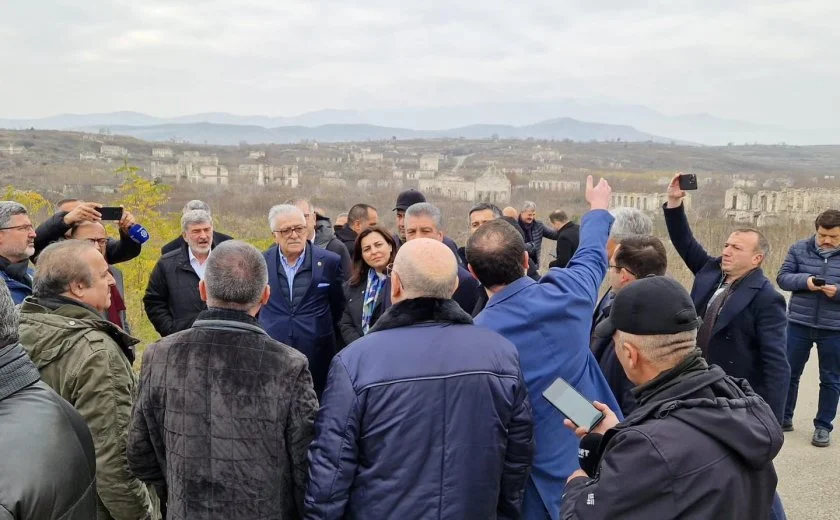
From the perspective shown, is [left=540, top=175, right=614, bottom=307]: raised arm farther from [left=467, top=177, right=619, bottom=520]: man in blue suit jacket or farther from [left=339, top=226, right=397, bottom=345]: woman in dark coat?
[left=339, top=226, right=397, bottom=345]: woman in dark coat

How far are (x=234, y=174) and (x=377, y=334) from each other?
6547 centimetres

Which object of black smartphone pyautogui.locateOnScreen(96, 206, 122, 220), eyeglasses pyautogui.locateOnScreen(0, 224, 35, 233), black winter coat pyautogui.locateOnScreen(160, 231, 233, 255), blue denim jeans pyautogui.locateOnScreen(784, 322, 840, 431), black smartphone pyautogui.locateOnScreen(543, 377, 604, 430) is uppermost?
black smartphone pyautogui.locateOnScreen(96, 206, 122, 220)

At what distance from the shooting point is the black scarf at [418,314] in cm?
210

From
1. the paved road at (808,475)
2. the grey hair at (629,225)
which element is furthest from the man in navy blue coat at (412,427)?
the paved road at (808,475)

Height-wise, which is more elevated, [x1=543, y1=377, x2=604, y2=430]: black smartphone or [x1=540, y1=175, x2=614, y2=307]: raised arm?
[x1=540, y1=175, x2=614, y2=307]: raised arm

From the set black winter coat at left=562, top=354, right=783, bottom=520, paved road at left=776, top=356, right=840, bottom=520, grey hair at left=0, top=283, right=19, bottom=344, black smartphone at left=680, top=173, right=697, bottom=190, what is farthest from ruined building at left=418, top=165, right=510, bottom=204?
grey hair at left=0, top=283, right=19, bottom=344

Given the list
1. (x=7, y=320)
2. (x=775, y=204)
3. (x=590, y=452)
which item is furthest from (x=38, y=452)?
(x=775, y=204)

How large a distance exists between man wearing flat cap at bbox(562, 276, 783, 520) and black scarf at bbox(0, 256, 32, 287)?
338 cm

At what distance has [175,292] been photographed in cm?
430

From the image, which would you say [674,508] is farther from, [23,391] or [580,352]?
[23,391]

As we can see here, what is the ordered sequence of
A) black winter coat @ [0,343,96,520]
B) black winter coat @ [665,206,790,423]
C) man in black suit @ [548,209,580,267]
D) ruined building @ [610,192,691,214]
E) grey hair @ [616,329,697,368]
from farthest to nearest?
ruined building @ [610,192,691,214]
man in black suit @ [548,209,580,267]
black winter coat @ [665,206,790,423]
grey hair @ [616,329,697,368]
black winter coat @ [0,343,96,520]

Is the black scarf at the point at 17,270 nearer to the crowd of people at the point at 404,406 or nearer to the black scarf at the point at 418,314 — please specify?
the crowd of people at the point at 404,406

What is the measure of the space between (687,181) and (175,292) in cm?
366

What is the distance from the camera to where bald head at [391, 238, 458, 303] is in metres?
2.12
